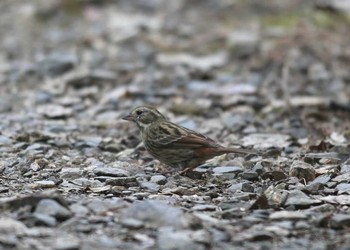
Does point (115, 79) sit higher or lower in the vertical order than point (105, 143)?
higher

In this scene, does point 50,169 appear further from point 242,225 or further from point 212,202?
point 242,225

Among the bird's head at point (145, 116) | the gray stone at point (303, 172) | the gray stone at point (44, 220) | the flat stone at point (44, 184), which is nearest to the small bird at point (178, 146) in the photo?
the bird's head at point (145, 116)

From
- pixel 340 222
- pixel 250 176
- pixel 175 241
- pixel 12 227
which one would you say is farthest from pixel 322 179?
pixel 12 227

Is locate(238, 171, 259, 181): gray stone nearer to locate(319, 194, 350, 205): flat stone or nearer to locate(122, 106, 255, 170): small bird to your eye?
locate(122, 106, 255, 170): small bird

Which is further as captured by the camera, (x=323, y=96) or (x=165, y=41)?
(x=165, y=41)

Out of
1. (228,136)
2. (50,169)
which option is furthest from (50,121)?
(50,169)

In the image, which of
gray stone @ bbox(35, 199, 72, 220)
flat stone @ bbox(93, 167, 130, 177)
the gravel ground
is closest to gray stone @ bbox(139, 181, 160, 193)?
the gravel ground

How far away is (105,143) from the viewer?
29.2ft

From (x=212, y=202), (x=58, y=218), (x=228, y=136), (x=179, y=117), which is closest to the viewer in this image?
(x=58, y=218)

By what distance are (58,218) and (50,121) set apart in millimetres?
4613

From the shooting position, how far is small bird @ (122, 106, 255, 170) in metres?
7.57

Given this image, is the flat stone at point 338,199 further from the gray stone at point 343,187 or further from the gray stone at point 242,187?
the gray stone at point 242,187

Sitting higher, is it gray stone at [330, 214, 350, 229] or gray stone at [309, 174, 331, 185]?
gray stone at [309, 174, 331, 185]

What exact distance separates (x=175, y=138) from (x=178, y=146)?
0.31 ft
